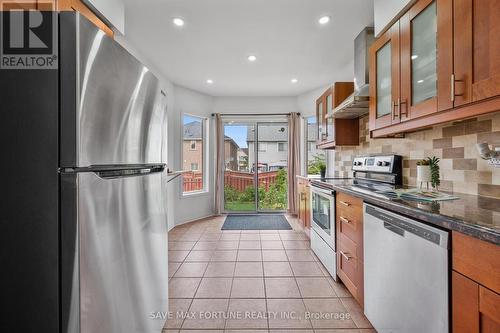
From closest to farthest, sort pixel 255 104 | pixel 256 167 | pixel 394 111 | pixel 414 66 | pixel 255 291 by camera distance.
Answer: pixel 414 66, pixel 394 111, pixel 255 291, pixel 255 104, pixel 256 167

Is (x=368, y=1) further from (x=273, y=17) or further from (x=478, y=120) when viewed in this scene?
(x=478, y=120)

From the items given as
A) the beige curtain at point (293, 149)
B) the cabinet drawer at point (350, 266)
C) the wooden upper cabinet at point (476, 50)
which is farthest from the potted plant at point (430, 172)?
the beige curtain at point (293, 149)

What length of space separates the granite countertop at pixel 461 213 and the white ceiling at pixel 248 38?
1.88m

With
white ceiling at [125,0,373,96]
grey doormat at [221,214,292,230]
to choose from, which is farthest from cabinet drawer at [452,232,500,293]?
grey doormat at [221,214,292,230]

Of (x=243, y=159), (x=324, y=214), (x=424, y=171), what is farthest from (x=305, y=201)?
(x=424, y=171)

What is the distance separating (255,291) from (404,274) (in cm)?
131

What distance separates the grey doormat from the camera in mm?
4194

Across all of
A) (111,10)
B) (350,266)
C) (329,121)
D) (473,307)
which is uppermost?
(111,10)

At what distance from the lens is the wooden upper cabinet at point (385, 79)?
5.70ft

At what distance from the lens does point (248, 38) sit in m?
2.71

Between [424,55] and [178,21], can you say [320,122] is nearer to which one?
[424,55]

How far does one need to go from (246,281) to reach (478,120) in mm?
2205

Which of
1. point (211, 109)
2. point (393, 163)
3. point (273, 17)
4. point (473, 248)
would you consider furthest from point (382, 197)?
point (211, 109)

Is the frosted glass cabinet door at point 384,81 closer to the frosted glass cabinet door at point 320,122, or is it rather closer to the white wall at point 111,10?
the frosted glass cabinet door at point 320,122
